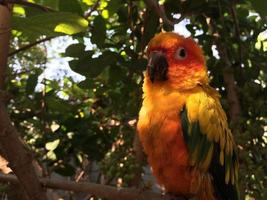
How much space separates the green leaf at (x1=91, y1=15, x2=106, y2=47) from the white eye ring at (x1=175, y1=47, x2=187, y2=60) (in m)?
0.31

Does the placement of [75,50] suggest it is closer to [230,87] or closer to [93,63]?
[93,63]

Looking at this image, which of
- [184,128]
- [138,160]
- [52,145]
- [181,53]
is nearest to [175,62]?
[181,53]

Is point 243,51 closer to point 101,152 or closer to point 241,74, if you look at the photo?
point 241,74

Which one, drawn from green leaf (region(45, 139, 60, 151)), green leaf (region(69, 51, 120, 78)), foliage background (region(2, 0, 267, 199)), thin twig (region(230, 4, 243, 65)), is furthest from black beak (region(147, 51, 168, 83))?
green leaf (region(45, 139, 60, 151))

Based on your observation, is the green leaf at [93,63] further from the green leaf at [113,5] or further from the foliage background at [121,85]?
the green leaf at [113,5]

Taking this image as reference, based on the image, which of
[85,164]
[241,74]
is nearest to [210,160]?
[241,74]

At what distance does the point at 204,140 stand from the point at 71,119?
0.80 metres

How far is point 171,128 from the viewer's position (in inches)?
55.1

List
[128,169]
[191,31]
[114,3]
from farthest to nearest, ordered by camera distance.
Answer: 1. [191,31]
2. [114,3]
3. [128,169]

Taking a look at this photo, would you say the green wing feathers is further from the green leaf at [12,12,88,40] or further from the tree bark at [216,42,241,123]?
the green leaf at [12,12,88,40]

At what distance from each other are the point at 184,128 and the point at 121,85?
0.66m

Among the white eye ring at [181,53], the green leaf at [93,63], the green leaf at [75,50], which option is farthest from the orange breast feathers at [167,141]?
the green leaf at [75,50]

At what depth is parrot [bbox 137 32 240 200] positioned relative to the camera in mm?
1394

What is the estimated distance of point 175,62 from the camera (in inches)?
61.8
